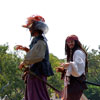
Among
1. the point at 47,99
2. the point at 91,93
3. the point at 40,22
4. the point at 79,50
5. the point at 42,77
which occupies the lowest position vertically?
the point at 91,93

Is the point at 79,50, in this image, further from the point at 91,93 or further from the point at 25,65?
the point at 91,93

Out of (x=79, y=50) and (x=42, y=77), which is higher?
(x=79, y=50)

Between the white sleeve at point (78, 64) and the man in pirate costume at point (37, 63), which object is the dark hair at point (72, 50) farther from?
the man in pirate costume at point (37, 63)

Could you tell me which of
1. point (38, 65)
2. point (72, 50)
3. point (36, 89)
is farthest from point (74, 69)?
point (36, 89)

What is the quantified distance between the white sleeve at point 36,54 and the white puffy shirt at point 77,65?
17.8 inches

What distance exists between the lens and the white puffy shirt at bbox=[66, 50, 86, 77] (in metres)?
5.06

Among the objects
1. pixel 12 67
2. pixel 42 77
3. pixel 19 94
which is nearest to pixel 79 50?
pixel 42 77

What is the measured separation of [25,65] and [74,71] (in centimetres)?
78

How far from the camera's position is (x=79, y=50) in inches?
207

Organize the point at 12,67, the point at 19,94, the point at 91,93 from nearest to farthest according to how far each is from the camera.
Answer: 1. the point at 12,67
2. the point at 19,94
3. the point at 91,93

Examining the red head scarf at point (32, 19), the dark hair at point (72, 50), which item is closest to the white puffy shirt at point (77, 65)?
the dark hair at point (72, 50)

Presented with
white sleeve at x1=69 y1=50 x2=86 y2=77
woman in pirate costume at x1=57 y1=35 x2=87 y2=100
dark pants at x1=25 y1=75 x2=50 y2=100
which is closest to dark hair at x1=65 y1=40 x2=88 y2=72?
woman in pirate costume at x1=57 y1=35 x2=87 y2=100

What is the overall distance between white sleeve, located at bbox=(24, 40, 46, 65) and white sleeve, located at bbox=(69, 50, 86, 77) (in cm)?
47

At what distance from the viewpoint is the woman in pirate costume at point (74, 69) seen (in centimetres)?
508
